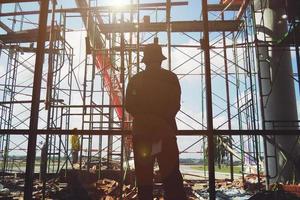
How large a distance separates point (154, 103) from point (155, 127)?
242mm

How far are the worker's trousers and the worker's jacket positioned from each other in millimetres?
104

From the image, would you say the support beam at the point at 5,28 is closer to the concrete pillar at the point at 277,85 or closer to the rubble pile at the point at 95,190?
the rubble pile at the point at 95,190

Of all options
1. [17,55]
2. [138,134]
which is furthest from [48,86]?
[138,134]

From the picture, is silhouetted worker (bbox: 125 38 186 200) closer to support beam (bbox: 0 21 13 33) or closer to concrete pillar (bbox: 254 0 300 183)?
concrete pillar (bbox: 254 0 300 183)

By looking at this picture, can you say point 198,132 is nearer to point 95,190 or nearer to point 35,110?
point 35,110

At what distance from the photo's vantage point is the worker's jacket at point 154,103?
9.84 feet

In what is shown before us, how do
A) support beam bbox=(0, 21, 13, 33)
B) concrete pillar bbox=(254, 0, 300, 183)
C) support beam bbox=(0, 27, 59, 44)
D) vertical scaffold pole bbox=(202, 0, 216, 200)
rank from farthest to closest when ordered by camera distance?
support beam bbox=(0, 27, 59, 44), support beam bbox=(0, 21, 13, 33), concrete pillar bbox=(254, 0, 300, 183), vertical scaffold pole bbox=(202, 0, 216, 200)

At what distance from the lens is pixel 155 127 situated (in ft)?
9.76

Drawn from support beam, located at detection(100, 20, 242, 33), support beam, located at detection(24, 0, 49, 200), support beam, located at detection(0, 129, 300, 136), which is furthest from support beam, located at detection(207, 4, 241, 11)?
support beam, located at detection(0, 129, 300, 136)

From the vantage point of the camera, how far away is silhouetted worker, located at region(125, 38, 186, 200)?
2.96 meters

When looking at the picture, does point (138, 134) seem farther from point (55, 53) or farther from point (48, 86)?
point (55, 53)

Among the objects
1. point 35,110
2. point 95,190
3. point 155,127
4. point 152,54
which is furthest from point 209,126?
point 95,190

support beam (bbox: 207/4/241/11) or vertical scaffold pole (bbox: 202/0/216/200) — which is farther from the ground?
support beam (bbox: 207/4/241/11)

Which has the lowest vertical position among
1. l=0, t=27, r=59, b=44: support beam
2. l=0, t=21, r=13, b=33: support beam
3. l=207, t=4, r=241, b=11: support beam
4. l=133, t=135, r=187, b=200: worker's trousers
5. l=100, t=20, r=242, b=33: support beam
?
l=133, t=135, r=187, b=200: worker's trousers
